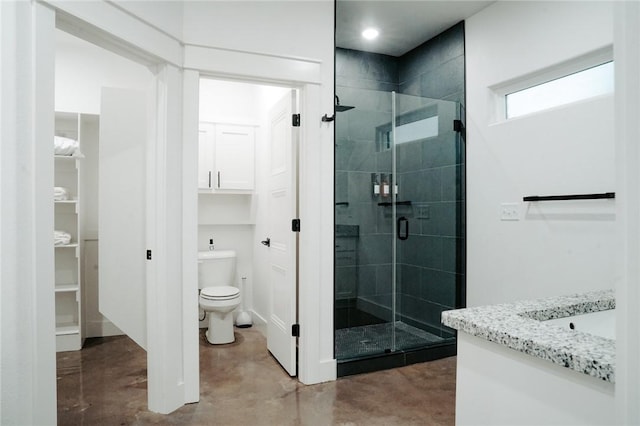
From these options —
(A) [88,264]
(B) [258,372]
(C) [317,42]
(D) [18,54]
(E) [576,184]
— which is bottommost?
(B) [258,372]

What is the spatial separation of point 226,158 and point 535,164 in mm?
2720

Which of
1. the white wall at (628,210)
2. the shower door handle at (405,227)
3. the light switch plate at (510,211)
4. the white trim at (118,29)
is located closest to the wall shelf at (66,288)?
the white trim at (118,29)

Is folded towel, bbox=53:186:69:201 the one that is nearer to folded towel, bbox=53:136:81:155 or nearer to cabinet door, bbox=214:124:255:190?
folded towel, bbox=53:136:81:155

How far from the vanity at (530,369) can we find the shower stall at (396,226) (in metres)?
1.81

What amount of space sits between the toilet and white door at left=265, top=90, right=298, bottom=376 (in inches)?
18.1

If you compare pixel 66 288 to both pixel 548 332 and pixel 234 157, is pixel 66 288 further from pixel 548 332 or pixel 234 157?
pixel 548 332

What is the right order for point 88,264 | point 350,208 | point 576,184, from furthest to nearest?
point 88,264 → point 350,208 → point 576,184

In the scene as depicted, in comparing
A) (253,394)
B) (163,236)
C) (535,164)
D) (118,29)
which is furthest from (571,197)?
(118,29)

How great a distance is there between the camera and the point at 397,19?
3.31 meters

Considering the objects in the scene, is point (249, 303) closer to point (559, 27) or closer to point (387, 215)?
point (387, 215)

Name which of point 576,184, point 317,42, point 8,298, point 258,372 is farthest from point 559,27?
point 8,298

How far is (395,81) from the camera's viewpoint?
408 cm

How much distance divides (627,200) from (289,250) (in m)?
2.36

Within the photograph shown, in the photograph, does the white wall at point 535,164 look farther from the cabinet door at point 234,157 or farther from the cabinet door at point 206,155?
the cabinet door at point 206,155
